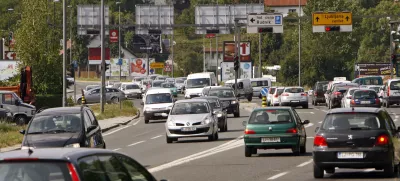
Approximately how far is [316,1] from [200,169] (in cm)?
10601

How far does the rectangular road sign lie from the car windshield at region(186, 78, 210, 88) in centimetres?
511

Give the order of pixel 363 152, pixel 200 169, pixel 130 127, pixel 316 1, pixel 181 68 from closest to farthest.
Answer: pixel 363 152, pixel 200 169, pixel 130 127, pixel 316 1, pixel 181 68

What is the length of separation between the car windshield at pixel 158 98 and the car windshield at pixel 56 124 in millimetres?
25896

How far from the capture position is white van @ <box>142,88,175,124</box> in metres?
47.1

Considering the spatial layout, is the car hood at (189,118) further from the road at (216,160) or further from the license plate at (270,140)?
the license plate at (270,140)

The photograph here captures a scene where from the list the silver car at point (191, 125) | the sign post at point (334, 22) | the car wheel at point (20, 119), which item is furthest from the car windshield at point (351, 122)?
the sign post at point (334, 22)

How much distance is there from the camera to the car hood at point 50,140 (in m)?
20.3

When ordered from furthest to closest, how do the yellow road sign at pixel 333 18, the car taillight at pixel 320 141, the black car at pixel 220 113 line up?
the yellow road sign at pixel 333 18
the black car at pixel 220 113
the car taillight at pixel 320 141

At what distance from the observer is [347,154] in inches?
741

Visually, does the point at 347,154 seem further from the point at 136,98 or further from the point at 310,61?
→ the point at 310,61

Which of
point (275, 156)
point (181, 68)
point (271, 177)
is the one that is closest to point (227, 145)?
point (275, 156)

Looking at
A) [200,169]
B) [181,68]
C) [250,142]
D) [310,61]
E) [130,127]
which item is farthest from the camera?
[181,68]

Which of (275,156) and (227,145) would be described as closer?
(275,156)

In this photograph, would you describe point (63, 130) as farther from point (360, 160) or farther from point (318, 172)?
point (360, 160)
